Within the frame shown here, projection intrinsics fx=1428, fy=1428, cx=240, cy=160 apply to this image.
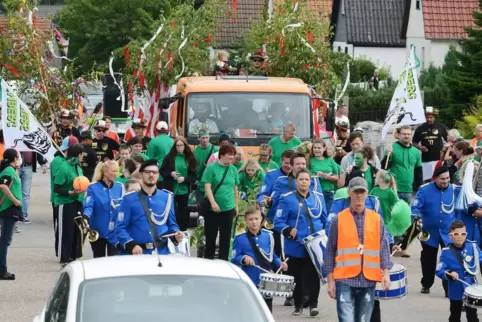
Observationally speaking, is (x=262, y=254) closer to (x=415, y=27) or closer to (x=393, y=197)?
(x=393, y=197)

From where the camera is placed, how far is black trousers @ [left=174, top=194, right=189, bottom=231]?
20.0 metres

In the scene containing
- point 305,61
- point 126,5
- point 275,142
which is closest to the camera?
point 275,142

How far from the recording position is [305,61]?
27016 millimetres

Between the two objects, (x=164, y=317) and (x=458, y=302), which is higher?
(x=164, y=317)

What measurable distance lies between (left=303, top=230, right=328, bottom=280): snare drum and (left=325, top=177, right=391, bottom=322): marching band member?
217 cm

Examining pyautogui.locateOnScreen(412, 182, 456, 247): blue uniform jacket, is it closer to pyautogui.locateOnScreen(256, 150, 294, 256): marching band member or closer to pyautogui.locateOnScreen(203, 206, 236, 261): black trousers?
pyautogui.locateOnScreen(256, 150, 294, 256): marching band member

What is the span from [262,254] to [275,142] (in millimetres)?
7375

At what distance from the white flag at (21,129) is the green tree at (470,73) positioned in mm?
19590

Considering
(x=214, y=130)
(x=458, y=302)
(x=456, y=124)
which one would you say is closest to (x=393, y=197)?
(x=458, y=302)

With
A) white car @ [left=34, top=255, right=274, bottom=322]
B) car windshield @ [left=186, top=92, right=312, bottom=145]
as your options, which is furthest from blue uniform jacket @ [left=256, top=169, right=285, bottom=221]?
white car @ [left=34, top=255, right=274, bottom=322]

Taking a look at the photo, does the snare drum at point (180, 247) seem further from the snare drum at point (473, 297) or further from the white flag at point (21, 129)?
the white flag at point (21, 129)

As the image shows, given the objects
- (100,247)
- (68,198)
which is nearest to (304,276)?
(100,247)

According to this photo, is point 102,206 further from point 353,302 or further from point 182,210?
point 353,302

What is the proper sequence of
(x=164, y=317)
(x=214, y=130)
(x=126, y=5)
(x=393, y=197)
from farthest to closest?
(x=126, y=5) < (x=214, y=130) < (x=393, y=197) < (x=164, y=317)
